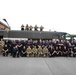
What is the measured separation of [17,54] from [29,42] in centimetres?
172

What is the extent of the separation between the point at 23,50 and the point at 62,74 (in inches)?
372

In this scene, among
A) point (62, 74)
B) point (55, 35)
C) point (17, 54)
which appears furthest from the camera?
point (55, 35)

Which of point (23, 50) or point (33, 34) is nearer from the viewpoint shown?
point (23, 50)

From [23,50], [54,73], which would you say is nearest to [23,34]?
[23,50]

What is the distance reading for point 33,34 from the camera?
2366 cm

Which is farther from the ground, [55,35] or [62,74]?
[55,35]

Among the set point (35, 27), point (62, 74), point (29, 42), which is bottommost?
point (62, 74)

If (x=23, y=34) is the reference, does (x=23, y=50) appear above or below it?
below

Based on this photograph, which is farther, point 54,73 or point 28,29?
point 28,29

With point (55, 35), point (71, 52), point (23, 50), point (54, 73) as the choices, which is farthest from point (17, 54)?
point (54, 73)

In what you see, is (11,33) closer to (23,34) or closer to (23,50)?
(23,34)

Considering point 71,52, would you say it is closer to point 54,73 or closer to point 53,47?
point 53,47

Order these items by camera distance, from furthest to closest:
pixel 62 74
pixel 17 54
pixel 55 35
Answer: pixel 55 35 → pixel 17 54 → pixel 62 74

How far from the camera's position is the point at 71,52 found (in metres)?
18.6
